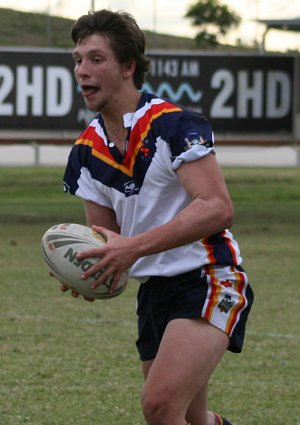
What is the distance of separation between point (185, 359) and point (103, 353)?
13.5ft

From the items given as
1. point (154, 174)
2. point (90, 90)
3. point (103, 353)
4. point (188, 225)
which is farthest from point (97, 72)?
point (103, 353)

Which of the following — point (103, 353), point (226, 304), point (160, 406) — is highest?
point (226, 304)

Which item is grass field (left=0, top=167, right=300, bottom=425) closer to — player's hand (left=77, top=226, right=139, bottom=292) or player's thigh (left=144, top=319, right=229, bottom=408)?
player's thigh (left=144, top=319, right=229, bottom=408)

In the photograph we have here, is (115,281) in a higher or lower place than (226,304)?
higher

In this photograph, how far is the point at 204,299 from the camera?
5180mm

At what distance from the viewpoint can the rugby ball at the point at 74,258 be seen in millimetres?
5168

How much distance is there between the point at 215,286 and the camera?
5.23 metres

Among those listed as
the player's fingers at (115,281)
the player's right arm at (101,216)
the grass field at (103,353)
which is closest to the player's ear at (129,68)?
the player's right arm at (101,216)

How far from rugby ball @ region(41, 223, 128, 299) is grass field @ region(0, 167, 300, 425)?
6.41 ft

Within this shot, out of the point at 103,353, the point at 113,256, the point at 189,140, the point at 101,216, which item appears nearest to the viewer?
the point at 113,256

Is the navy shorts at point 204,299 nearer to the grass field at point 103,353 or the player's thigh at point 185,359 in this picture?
the player's thigh at point 185,359

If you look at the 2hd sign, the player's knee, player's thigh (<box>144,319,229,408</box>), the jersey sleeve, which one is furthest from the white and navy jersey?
the 2hd sign

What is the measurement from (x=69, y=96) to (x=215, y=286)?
48.7ft

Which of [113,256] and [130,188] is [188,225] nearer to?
[113,256]
